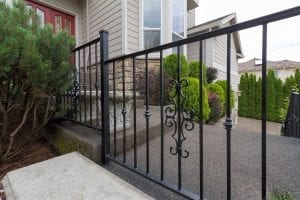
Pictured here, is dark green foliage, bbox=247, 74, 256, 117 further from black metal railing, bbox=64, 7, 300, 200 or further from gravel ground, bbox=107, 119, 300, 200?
black metal railing, bbox=64, 7, 300, 200

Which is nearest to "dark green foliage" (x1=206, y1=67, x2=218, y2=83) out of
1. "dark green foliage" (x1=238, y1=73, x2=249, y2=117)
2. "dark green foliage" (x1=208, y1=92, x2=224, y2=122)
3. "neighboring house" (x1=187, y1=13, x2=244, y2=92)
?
"neighboring house" (x1=187, y1=13, x2=244, y2=92)

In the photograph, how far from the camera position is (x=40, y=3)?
519 centimetres

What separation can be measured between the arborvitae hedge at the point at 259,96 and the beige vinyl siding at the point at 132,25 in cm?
634

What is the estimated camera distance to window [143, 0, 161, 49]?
5.57 m

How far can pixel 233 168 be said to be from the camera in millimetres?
1678

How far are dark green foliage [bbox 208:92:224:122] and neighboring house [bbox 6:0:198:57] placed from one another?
190 cm

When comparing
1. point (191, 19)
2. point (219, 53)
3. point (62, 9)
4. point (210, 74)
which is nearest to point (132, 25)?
point (62, 9)

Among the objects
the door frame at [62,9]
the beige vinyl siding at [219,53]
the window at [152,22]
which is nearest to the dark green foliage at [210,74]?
the beige vinyl siding at [219,53]

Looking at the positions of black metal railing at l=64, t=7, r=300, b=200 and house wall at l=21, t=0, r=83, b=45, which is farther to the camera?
house wall at l=21, t=0, r=83, b=45

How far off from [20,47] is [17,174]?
3.08 feet

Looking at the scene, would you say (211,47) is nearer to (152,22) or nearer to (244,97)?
(244,97)

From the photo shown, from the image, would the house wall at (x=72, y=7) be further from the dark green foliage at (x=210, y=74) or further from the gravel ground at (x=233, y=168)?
the gravel ground at (x=233, y=168)

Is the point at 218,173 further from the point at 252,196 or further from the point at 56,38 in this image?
the point at 56,38

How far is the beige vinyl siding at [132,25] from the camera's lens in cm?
519
